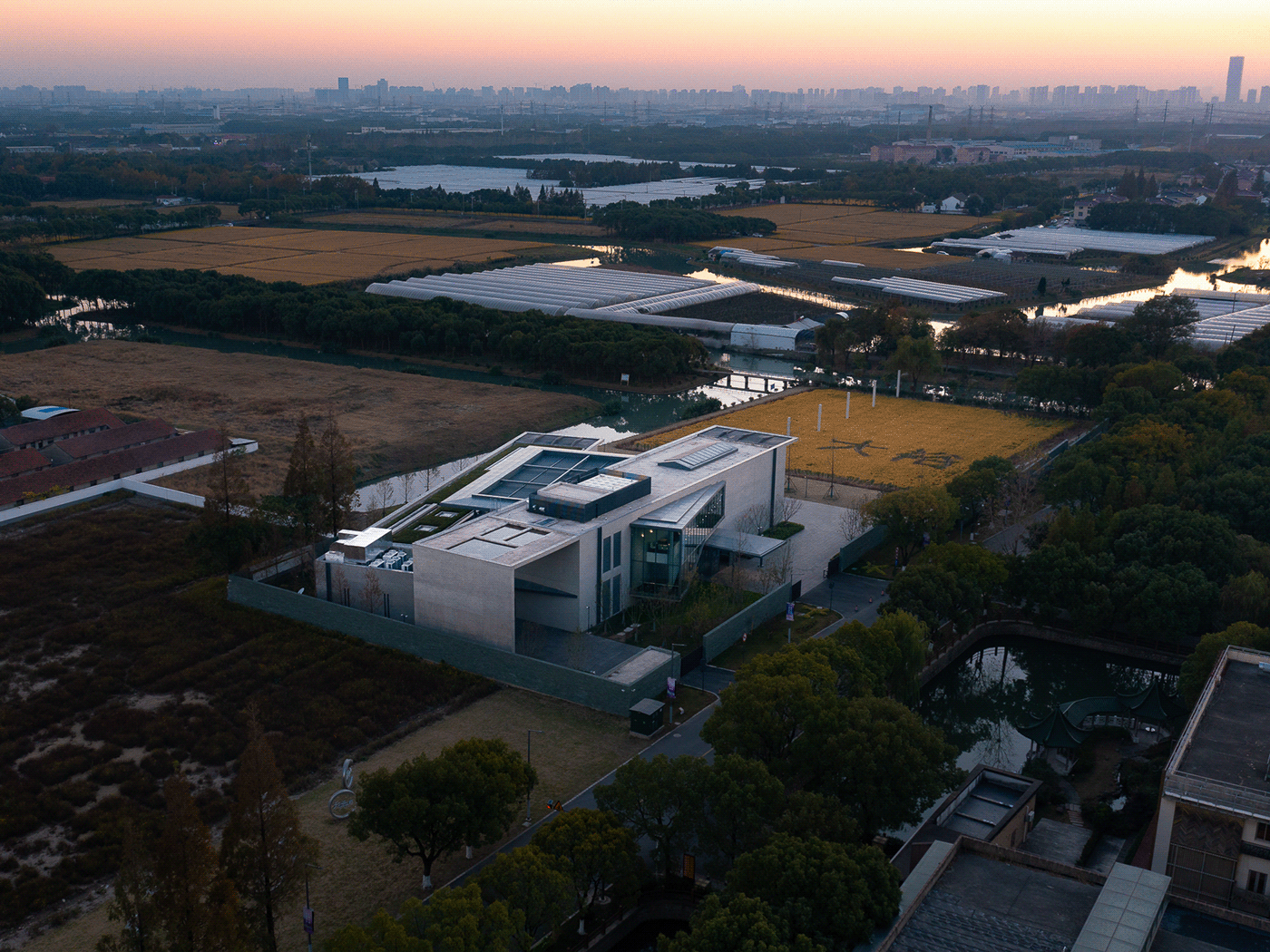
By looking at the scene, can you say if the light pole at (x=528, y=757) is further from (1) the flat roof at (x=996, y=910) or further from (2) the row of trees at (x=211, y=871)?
(1) the flat roof at (x=996, y=910)

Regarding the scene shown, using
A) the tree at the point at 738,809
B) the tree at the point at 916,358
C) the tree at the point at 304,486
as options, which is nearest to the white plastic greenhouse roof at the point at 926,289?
the tree at the point at 916,358

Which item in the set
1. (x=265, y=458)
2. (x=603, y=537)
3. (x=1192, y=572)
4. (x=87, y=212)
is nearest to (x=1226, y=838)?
(x=1192, y=572)

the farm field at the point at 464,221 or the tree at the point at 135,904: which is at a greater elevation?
the farm field at the point at 464,221

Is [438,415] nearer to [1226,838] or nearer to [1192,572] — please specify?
[1192,572]

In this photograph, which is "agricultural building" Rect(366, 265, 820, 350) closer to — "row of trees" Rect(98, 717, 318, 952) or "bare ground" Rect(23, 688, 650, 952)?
"bare ground" Rect(23, 688, 650, 952)

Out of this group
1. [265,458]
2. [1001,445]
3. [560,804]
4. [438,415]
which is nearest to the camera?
[560,804]
